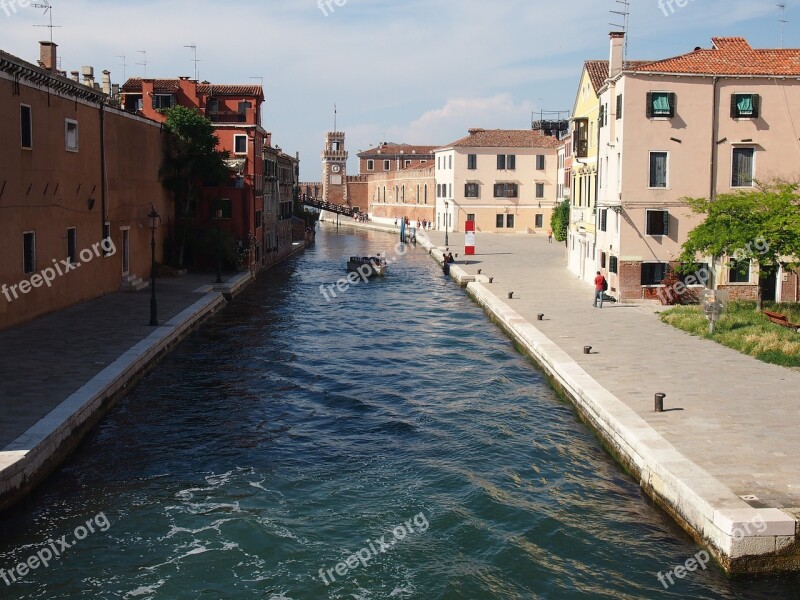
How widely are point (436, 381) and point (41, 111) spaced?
13969 mm

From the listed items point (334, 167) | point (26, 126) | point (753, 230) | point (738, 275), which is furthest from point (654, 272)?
point (334, 167)

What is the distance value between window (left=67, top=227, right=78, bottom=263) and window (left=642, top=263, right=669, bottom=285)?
19.1 m

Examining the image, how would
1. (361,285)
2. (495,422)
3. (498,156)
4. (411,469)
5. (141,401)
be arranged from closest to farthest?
(411,469) → (495,422) → (141,401) → (361,285) → (498,156)

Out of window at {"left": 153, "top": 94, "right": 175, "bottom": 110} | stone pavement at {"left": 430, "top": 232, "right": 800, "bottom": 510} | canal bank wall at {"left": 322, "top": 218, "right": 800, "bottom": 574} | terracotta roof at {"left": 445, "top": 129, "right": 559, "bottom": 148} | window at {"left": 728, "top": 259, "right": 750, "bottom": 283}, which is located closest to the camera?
canal bank wall at {"left": 322, "top": 218, "right": 800, "bottom": 574}

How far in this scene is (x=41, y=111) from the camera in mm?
25625

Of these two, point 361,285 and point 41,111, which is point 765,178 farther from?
point 41,111

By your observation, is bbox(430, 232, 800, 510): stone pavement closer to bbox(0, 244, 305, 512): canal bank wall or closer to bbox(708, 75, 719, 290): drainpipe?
bbox(708, 75, 719, 290): drainpipe

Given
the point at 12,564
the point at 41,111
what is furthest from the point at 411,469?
the point at 41,111

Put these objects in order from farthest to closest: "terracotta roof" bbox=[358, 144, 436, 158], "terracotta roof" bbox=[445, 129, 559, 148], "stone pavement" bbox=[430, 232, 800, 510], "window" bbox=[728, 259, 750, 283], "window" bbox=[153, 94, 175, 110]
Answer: "terracotta roof" bbox=[358, 144, 436, 158] → "terracotta roof" bbox=[445, 129, 559, 148] → "window" bbox=[153, 94, 175, 110] → "window" bbox=[728, 259, 750, 283] → "stone pavement" bbox=[430, 232, 800, 510]

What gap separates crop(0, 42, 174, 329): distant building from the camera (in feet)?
76.9

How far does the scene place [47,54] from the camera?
32.5 metres

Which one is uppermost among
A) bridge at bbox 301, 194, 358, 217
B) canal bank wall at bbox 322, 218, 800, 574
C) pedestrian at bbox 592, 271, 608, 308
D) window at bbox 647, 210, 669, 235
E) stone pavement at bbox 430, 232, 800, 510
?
bridge at bbox 301, 194, 358, 217

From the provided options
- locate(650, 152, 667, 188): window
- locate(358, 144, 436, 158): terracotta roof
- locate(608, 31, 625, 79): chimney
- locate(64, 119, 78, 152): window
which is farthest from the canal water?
Result: locate(358, 144, 436, 158): terracotta roof

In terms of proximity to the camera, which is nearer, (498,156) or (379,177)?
(498,156)
